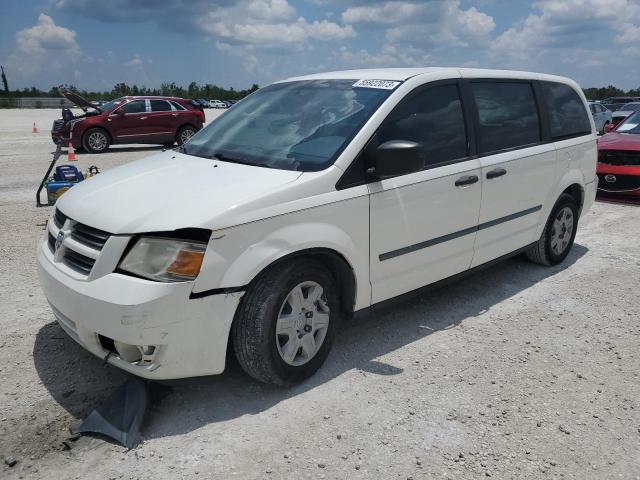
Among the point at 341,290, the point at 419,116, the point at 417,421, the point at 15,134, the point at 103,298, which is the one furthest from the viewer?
the point at 15,134

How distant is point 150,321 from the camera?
2.79 meters

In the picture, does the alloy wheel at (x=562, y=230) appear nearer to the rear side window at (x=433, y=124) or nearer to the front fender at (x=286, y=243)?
the rear side window at (x=433, y=124)

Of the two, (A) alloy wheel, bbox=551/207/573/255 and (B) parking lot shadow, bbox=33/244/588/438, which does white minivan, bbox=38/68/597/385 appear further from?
(A) alloy wheel, bbox=551/207/573/255

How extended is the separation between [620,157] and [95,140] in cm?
1314

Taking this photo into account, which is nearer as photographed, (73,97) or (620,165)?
(73,97)

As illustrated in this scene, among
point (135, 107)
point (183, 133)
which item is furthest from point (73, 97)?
point (183, 133)

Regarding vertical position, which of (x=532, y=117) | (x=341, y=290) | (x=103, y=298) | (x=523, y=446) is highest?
(x=532, y=117)

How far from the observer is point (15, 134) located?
21.5 m

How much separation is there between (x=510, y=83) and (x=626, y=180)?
5.16 m

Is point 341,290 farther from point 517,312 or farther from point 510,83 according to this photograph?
point 510,83

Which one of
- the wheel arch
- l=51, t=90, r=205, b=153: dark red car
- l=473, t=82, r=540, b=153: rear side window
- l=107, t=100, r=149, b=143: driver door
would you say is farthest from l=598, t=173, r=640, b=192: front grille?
l=107, t=100, r=149, b=143: driver door

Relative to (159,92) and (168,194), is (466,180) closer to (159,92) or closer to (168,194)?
(168,194)

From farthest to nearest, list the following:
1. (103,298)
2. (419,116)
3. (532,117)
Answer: (532,117) < (419,116) < (103,298)

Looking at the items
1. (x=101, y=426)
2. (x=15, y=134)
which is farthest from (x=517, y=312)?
(x=15, y=134)
